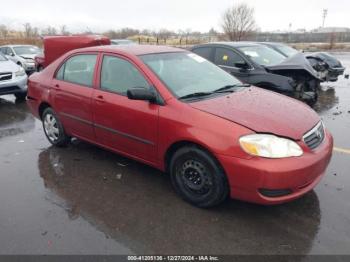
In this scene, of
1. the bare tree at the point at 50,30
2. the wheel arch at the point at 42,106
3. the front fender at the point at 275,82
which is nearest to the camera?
the wheel arch at the point at 42,106

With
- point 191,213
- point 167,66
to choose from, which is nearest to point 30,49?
point 167,66

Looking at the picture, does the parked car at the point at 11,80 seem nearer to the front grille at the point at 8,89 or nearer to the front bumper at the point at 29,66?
the front grille at the point at 8,89

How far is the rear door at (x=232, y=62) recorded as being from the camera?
7438 millimetres

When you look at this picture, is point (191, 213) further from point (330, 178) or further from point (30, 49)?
point (30, 49)

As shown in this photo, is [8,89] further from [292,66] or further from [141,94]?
[292,66]

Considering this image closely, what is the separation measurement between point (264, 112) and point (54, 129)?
3.41m

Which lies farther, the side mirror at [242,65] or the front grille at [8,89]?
the front grille at [8,89]

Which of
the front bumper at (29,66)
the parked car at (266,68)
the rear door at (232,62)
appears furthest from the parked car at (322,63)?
the front bumper at (29,66)

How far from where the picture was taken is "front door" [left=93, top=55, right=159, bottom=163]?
375cm

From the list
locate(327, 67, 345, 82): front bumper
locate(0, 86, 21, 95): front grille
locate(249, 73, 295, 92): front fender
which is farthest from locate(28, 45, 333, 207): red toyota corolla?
locate(327, 67, 345, 82): front bumper

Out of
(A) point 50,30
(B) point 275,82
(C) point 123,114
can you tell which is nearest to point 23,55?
(B) point 275,82

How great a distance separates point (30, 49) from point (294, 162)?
55.9 feet

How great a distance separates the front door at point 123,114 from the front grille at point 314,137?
1.55 meters

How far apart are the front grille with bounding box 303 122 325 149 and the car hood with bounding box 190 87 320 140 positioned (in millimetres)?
45
